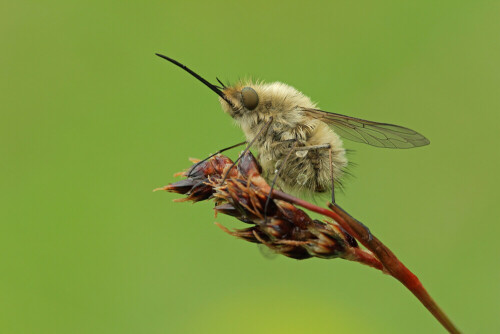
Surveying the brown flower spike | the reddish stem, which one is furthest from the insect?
the reddish stem

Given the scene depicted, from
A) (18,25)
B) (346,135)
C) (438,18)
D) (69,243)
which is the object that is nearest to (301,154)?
(346,135)

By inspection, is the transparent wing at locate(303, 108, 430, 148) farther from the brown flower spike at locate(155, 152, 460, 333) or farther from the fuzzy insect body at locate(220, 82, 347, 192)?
the brown flower spike at locate(155, 152, 460, 333)

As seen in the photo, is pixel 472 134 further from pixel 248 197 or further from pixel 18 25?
pixel 18 25

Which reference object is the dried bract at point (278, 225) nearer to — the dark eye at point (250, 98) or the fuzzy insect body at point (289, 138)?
the fuzzy insect body at point (289, 138)

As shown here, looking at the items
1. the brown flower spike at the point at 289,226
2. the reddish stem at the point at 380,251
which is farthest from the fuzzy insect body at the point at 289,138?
the reddish stem at the point at 380,251

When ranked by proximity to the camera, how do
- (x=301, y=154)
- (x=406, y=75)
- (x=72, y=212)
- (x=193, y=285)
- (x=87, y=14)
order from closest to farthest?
(x=301, y=154)
(x=193, y=285)
(x=72, y=212)
(x=406, y=75)
(x=87, y=14)

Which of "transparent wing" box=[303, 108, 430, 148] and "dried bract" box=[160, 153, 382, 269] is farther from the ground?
"transparent wing" box=[303, 108, 430, 148]
